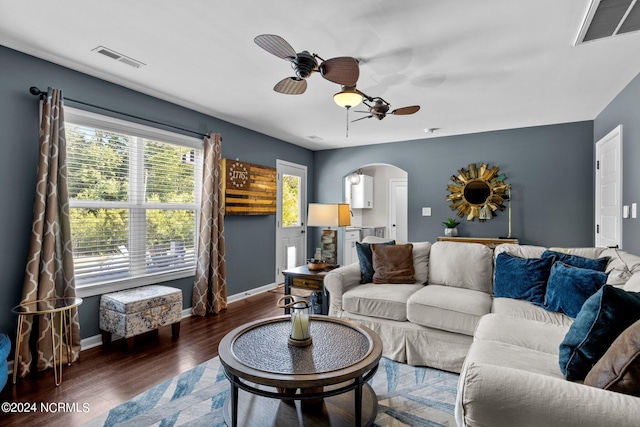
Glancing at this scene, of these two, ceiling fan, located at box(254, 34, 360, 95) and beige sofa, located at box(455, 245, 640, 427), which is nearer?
beige sofa, located at box(455, 245, 640, 427)

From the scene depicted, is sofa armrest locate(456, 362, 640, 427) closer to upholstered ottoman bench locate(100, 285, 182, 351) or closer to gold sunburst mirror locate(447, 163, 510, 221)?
upholstered ottoman bench locate(100, 285, 182, 351)

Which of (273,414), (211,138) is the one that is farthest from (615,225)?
(211,138)

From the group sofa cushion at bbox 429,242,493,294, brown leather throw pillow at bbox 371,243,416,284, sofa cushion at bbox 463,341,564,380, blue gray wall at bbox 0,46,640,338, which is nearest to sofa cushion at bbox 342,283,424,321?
brown leather throw pillow at bbox 371,243,416,284

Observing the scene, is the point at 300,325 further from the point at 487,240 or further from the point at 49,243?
the point at 487,240

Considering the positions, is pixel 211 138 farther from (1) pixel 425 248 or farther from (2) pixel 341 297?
(1) pixel 425 248

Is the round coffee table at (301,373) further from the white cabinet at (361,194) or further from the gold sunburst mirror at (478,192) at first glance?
the white cabinet at (361,194)

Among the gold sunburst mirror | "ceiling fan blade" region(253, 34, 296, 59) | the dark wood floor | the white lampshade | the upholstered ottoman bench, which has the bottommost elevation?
the dark wood floor

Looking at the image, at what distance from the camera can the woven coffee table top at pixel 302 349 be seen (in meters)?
1.68

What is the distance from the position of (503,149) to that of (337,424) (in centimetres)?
469

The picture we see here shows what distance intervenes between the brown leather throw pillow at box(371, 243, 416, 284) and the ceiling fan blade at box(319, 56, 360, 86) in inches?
67.1

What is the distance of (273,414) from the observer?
1899 millimetres

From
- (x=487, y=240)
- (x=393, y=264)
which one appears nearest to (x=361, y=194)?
(x=487, y=240)

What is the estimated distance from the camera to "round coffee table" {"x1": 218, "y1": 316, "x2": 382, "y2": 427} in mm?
1579

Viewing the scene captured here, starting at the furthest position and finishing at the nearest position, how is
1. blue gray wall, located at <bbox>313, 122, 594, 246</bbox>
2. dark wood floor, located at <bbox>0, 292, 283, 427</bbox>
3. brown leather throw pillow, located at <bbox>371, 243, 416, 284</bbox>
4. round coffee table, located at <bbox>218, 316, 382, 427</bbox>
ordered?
blue gray wall, located at <bbox>313, 122, 594, 246</bbox>, brown leather throw pillow, located at <bbox>371, 243, 416, 284</bbox>, dark wood floor, located at <bbox>0, 292, 283, 427</bbox>, round coffee table, located at <bbox>218, 316, 382, 427</bbox>
